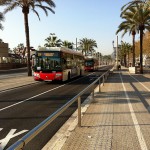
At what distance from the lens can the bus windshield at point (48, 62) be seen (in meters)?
27.0

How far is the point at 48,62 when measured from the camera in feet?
88.9

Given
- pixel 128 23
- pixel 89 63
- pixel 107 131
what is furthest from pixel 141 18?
pixel 107 131

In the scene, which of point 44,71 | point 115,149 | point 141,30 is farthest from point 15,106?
point 141,30

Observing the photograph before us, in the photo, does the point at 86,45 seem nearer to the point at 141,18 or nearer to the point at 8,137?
the point at 141,18

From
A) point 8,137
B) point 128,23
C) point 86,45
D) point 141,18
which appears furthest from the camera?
point 86,45

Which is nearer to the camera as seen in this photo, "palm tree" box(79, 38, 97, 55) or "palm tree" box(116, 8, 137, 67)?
"palm tree" box(116, 8, 137, 67)

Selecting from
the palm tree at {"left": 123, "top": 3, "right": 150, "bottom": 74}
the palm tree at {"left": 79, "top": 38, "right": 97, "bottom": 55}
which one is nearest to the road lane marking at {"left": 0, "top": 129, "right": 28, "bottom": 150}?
the palm tree at {"left": 123, "top": 3, "right": 150, "bottom": 74}

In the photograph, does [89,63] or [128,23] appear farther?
[89,63]

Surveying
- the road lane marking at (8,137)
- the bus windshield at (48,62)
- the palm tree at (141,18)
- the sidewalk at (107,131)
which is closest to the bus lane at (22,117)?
the road lane marking at (8,137)

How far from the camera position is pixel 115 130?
8.38 m

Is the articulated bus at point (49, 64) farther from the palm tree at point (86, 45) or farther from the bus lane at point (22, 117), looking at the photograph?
the palm tree at point (86, 45)

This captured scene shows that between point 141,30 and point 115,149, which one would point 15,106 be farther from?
point 141,30

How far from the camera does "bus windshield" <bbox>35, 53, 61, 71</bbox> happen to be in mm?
27047

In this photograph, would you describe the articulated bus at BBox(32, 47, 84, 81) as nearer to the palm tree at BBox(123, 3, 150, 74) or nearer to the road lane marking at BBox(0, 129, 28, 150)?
the road lane marking at BBox(0, 129, 28, 150)
